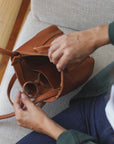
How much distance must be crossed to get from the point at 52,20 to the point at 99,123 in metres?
0.46

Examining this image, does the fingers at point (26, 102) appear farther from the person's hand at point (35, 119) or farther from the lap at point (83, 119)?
the lap at point (83, 119)

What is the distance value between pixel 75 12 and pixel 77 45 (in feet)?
Result: 1.00

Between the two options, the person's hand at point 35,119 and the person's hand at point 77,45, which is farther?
the person's hand at point 35,119

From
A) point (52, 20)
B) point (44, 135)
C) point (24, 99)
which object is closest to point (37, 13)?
point (52, 20)

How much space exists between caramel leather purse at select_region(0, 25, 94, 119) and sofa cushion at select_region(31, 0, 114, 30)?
92 millimetres

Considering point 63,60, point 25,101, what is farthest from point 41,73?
point 63,60

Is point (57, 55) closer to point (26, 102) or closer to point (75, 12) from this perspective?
point (26, 102)

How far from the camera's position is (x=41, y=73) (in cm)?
Answer: 78

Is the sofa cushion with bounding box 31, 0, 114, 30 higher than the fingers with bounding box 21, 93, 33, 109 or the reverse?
higher

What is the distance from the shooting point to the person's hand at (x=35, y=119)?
634 mm

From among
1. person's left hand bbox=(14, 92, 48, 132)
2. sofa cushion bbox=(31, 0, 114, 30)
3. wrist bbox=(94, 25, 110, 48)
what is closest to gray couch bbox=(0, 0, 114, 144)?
sofa cushion bbox=(31, 0, 114, 30)

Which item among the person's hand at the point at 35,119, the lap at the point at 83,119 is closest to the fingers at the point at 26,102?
the person's hand at the point at 35,119

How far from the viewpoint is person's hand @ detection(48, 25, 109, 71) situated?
21.0 inches

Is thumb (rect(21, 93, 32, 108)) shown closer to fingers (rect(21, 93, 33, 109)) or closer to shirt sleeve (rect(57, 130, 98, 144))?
fingers (rect(21, 93, 33, 109))
